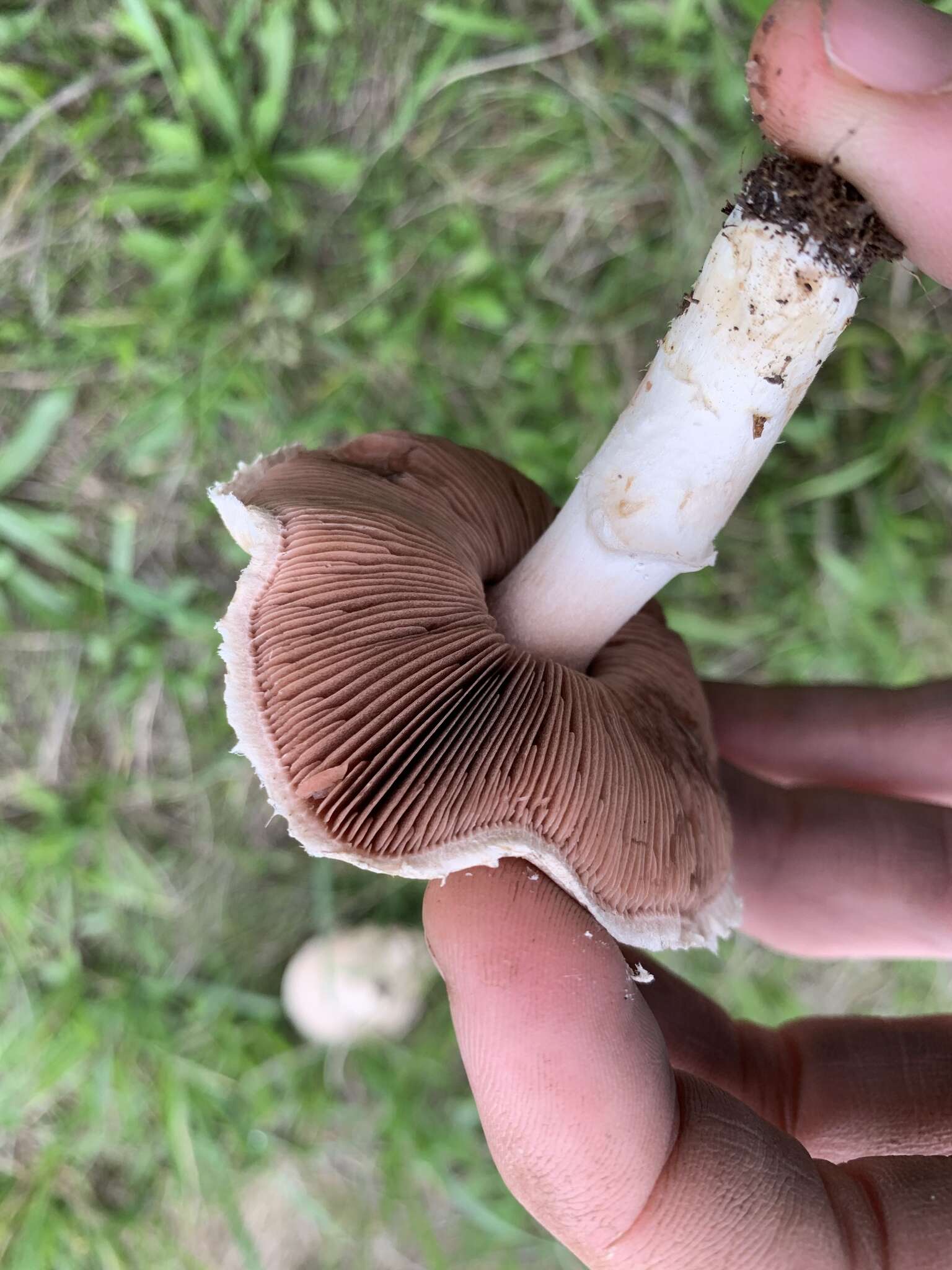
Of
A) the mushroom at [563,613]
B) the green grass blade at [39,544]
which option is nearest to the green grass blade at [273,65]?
the green grass blade at [39,544]

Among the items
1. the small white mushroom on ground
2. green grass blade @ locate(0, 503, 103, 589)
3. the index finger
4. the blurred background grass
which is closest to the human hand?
the index finger

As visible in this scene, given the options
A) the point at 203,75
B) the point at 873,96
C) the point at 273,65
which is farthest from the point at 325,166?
the point at 873,96

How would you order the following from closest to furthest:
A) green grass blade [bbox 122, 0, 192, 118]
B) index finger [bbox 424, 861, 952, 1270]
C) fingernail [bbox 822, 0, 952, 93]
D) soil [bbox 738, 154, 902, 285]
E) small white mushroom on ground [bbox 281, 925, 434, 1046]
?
1. fingernail [bbox 822, 0, 952, 93]
2. soil [bbox 738, 154, 902, 285]
3. index finger [bbox 424, 861, 952, 1270]
4. green grass blade [bbox 122, 0, 192, 118]
5. small white mushroom on ground [bbox 281, 925, 434, 1046]

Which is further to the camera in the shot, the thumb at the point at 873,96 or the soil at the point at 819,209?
the soil at the point at 819,209

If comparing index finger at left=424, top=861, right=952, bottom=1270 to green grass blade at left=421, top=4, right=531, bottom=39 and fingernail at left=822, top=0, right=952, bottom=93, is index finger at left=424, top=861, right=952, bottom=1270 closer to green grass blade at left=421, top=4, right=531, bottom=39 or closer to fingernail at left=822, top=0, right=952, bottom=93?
fingernail at left=822, top=0, right=952, bottom=93

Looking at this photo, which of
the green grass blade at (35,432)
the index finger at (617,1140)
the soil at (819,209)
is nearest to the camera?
the soil at (819,209)

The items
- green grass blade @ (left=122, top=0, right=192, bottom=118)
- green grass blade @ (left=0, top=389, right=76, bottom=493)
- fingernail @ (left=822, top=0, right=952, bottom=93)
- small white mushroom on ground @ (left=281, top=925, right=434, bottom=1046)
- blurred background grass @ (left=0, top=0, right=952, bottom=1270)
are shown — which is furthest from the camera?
small white mushroom on ground @ (left=281, top=925, right=434, bottom=1046)

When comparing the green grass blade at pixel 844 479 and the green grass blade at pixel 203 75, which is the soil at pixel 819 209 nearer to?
the green grass blade at pixel 844 479

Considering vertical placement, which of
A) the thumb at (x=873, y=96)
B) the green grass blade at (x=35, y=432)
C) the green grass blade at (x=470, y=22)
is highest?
the thumb at (x=873, y=96)

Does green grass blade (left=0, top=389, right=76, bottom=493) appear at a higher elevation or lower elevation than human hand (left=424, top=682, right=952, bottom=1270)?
lower
